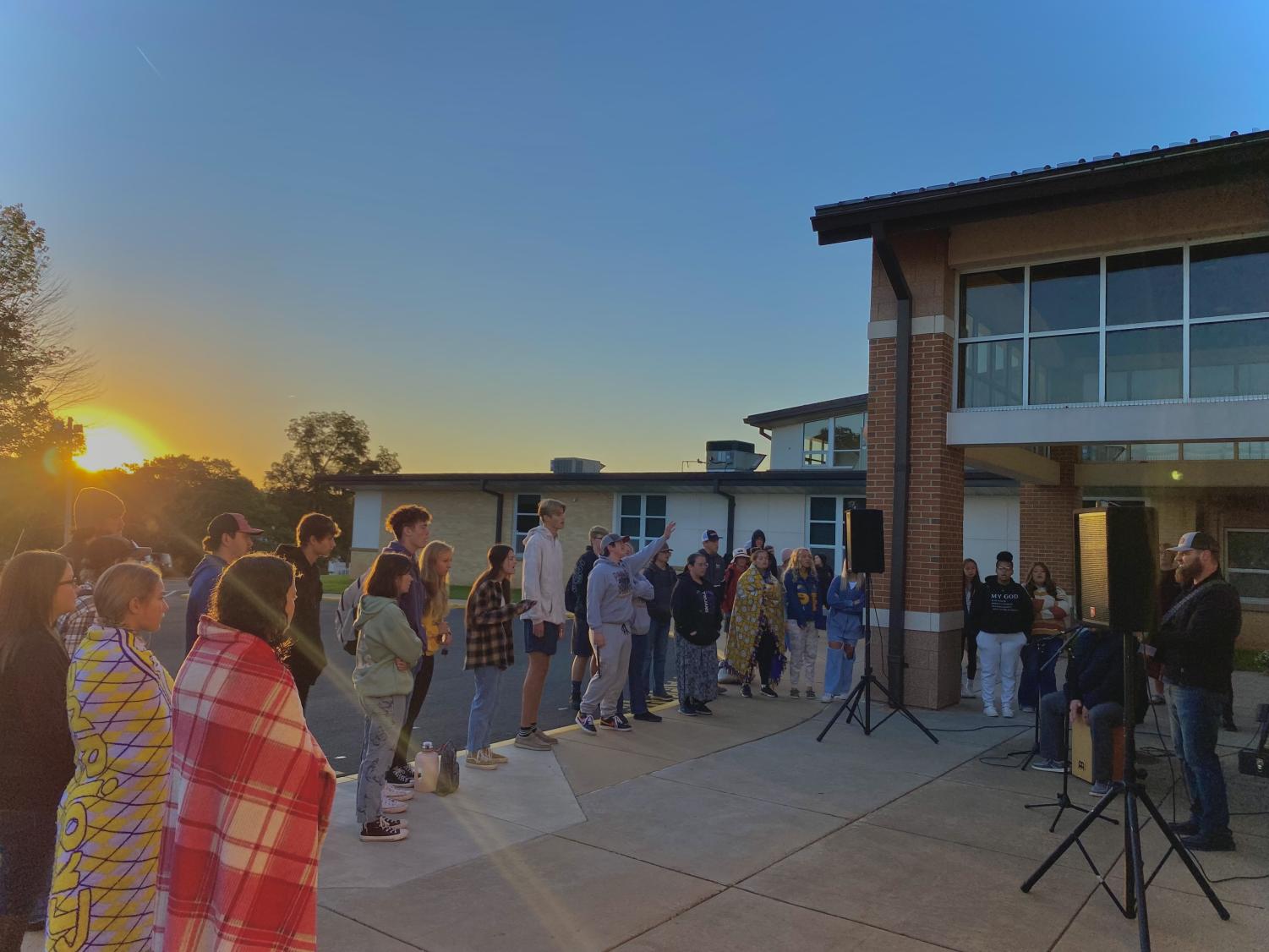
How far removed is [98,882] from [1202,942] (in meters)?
4.82

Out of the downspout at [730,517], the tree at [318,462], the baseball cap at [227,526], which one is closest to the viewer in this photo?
the baseball cap at [227,526]

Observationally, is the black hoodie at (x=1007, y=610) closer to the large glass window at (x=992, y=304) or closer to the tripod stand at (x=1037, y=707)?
the tripod stand at (x=1037, y=707)

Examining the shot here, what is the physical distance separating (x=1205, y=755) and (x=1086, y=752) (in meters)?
1.20

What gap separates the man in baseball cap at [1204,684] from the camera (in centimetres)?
539

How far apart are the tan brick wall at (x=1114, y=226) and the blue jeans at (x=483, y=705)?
23.0 ft

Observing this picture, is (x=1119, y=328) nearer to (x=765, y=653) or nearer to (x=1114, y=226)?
(x=1114, y=226)

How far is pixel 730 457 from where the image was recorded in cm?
2970

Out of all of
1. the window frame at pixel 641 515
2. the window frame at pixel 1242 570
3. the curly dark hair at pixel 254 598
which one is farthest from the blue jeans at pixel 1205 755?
the window frame at pixel 641 515

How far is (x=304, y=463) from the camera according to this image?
62.2m

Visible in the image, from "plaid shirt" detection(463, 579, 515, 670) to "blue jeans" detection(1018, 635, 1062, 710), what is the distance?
546 cm

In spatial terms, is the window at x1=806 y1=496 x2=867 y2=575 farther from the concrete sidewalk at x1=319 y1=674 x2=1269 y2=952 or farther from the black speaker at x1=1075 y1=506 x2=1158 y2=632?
the black speaker at x1=1075 y1=506 x2=1158 y2=632

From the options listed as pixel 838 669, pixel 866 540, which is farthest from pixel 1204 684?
pixel 838 669

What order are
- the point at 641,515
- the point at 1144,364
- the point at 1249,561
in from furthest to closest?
the point at 641,515
the point at 1249,561
the point at 1144,364

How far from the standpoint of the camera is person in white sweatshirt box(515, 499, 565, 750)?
24.1 feet
